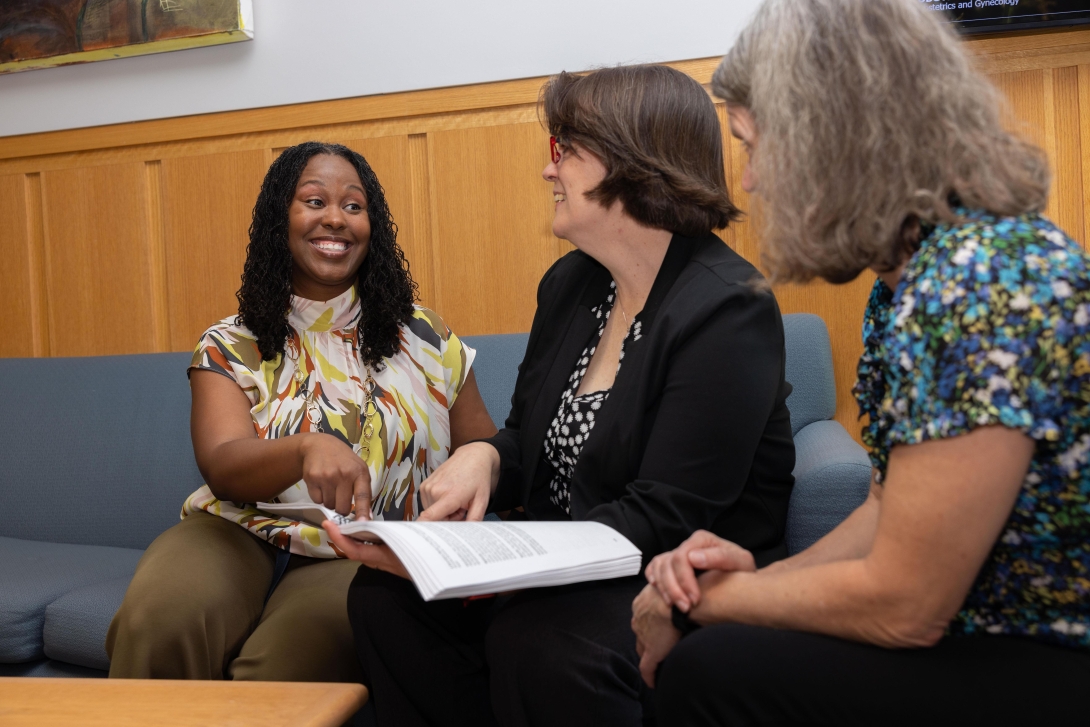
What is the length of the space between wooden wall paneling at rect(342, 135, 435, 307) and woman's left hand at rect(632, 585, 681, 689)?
172cm

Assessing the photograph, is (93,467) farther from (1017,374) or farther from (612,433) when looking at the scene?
(1017,374)

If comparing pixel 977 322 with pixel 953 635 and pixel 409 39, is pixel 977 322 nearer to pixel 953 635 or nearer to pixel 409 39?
pixel 953 635

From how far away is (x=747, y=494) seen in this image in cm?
142

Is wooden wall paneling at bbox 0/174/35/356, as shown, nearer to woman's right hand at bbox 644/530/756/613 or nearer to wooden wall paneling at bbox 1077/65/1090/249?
woman's right hand at bbox 644/530/756/613

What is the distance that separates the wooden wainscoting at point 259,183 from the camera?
2.27 m

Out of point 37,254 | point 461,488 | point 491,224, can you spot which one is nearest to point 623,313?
point 461,488

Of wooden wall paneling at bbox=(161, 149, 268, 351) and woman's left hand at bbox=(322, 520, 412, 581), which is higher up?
wooden wall paneling at bbox=(161, 149, 268, 351)

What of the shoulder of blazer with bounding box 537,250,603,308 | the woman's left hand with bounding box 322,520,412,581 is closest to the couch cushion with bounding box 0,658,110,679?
the woman's left hand with bounding box 322,520,412,581

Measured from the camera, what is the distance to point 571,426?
1.50 meters

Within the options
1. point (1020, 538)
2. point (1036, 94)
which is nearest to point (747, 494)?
point (1020, 538)

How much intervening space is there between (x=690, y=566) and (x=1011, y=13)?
1.82m

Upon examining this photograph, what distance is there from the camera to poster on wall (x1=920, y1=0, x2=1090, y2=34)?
2.16m

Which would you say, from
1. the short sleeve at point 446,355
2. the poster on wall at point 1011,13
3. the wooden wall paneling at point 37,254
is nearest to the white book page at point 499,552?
the short sleeve at point 446,355

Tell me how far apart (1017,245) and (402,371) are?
1.30 metres
